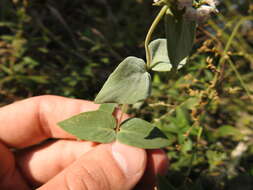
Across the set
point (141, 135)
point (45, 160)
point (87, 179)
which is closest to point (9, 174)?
point (45, 160)

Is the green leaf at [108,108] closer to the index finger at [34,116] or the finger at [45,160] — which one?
the index finger at [34,116]

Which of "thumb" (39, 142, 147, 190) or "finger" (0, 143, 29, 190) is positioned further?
"finger" (0, 143, 29, 190)

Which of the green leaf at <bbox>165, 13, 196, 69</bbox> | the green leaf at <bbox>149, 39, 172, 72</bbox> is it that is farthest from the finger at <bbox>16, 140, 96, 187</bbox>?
the green leaf at <bbox>165, 13, 196, 69</bbox>

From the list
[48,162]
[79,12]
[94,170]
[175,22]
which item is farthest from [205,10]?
[79,12]

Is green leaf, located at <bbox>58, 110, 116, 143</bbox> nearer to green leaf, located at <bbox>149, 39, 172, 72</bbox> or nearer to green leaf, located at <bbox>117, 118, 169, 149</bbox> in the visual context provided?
green leaf, located at <bbox>117, 118, 169, 149</bbox>

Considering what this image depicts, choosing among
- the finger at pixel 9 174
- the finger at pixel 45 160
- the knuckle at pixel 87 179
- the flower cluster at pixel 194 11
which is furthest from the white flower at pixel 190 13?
the finger at pixel 9 174
